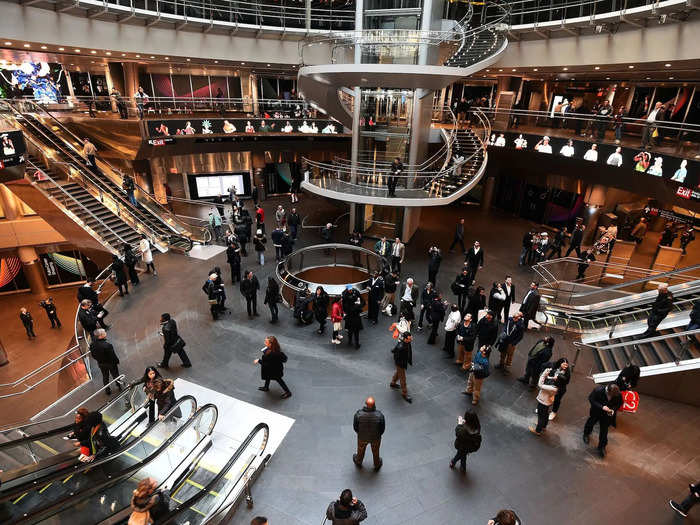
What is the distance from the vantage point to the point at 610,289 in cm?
1080

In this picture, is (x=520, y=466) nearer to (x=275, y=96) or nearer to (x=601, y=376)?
(x=601, y=376)

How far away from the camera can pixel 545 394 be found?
7.18 metres

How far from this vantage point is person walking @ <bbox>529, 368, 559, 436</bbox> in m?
7.13

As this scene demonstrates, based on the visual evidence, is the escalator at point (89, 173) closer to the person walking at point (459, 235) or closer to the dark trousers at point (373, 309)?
the dark trousers at point (373, 309)

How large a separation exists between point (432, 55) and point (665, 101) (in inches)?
456

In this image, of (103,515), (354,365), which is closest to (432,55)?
(354,365)

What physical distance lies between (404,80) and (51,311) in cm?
1797

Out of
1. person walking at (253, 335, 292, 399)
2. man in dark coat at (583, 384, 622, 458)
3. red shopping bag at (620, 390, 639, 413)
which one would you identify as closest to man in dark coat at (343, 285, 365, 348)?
person walking at (253, 335, 292, 399)

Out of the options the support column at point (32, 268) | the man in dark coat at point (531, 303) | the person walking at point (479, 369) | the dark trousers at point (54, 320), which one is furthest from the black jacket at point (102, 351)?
the support column at point (32, 268)

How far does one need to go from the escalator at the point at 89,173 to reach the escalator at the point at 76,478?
11372 millimetres

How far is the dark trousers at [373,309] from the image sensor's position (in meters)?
11.6

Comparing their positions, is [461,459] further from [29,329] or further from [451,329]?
[29,329]

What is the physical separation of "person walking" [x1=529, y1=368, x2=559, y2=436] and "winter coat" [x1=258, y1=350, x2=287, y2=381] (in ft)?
16.2

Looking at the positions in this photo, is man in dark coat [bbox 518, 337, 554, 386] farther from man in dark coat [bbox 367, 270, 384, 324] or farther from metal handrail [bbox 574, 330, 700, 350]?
man in dark coat [bbox 367, 270, 384, 324]
